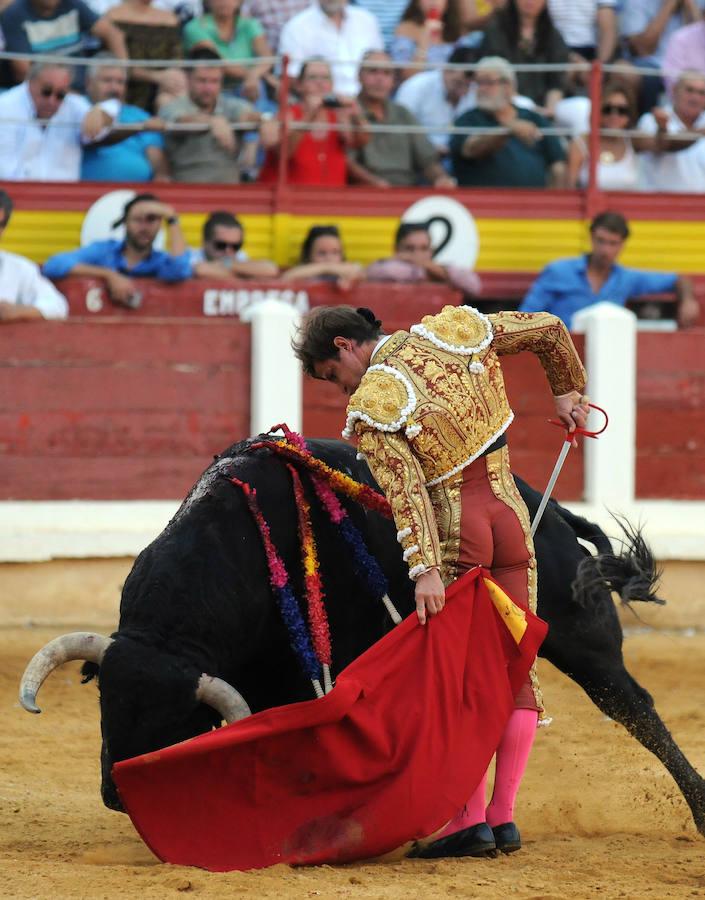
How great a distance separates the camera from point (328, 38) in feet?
24.2

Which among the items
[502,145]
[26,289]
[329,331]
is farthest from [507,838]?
[502,145]

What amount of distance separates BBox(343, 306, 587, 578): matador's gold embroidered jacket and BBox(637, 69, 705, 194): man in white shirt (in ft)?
14.8

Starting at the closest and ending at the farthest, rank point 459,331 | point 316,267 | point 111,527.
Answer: point 459,331 < point 111,527 < point 316,267

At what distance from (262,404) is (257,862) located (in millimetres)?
3488

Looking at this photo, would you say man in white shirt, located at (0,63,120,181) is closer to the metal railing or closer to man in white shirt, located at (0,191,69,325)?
the metal railing

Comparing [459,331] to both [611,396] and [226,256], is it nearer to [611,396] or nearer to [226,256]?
[611,396]

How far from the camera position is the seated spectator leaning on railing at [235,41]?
7.09m

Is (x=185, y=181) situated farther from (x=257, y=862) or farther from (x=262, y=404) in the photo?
(x=257, y=862)

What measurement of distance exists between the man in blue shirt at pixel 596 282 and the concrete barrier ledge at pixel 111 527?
2.93 ft

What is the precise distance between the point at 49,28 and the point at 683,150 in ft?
10.1

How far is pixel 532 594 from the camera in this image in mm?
3252

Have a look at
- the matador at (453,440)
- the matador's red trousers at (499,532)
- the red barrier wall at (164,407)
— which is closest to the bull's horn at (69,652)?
the matador at (453,440)

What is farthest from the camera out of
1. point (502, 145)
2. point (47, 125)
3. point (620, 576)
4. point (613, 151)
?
point (613, 151)

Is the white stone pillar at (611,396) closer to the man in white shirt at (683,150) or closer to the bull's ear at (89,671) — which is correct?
the man in white shirt at (683,150)
